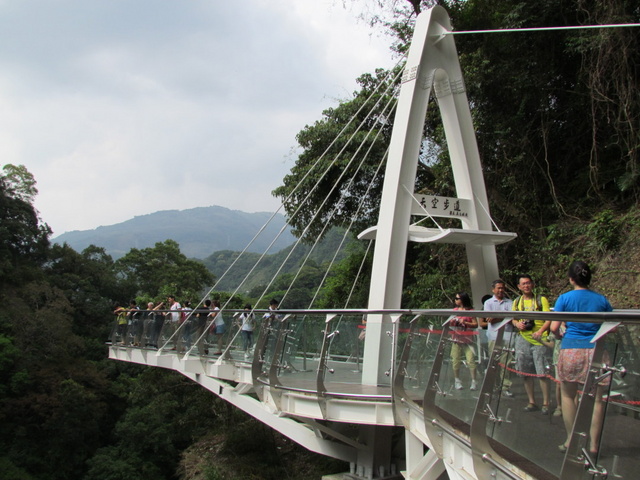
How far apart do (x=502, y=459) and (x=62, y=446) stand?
26.4m

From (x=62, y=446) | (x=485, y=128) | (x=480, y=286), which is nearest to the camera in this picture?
(x=480, y=286)

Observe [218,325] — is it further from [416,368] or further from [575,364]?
[575,364]

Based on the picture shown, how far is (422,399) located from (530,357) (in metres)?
2.06

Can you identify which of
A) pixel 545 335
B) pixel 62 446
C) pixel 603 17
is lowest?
pixel 62 446

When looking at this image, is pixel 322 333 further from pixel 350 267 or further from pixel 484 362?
pixel 350 267

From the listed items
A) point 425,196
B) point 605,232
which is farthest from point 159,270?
point 425,196

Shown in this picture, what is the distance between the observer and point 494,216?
539 inches

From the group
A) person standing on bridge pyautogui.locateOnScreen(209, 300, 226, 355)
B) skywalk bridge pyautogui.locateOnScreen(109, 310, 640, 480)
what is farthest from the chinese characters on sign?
person standing on bridge pyautogui.locateOnScreen(209, 300, 226, 355)

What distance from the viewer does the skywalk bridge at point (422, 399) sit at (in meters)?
2.25

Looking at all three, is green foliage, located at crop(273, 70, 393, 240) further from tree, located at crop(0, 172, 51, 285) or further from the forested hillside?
tree, located at crop(0, 172, 51, 285)

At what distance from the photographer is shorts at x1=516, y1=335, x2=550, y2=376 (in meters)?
2.88

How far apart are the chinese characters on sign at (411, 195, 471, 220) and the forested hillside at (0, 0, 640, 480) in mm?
3049

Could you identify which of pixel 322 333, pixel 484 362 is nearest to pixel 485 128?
pixel 322 333

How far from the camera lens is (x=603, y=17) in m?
10.6
